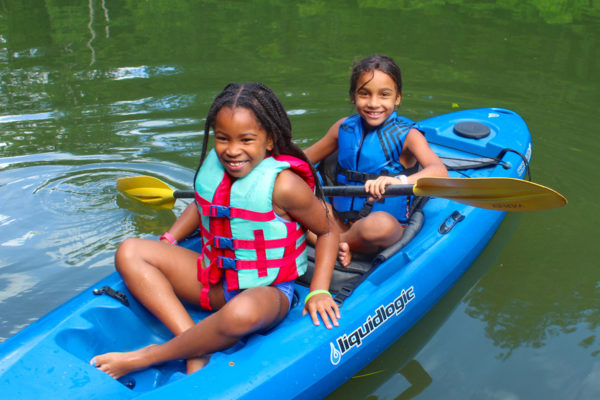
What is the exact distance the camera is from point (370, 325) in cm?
229

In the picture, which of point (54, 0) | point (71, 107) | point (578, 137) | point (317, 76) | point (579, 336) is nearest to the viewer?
point (579, 336)

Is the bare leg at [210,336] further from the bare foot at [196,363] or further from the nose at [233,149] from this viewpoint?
the nose at [233,149]

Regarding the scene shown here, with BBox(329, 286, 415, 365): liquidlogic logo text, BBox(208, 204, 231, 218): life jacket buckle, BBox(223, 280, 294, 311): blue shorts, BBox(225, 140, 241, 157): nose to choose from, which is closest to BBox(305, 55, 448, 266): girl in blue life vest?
BBox(329, 286, 415, 365): liquidlogic logo text

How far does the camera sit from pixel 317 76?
5695mm

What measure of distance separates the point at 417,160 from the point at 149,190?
150cm

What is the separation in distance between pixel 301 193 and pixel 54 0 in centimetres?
780

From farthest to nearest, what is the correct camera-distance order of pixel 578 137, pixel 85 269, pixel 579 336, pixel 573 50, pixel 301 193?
pixel 573 50
pixel 578 137
pixel 85 269
pixel 579 336
pixel 301 193

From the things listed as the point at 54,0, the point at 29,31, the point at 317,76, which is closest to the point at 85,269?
the point at 317,76

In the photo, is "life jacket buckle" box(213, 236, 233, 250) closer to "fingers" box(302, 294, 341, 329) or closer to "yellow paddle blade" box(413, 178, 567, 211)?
"fingers" box(302, 294, 341, 329)

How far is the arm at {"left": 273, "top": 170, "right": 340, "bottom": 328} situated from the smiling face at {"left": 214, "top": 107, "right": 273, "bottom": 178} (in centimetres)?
12

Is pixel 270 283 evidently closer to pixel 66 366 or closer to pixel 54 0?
pixel 66 366

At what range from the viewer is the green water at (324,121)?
2.65 meters

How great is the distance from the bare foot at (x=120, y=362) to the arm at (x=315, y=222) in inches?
23.9

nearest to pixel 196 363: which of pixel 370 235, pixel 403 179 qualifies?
pixel 370 235
